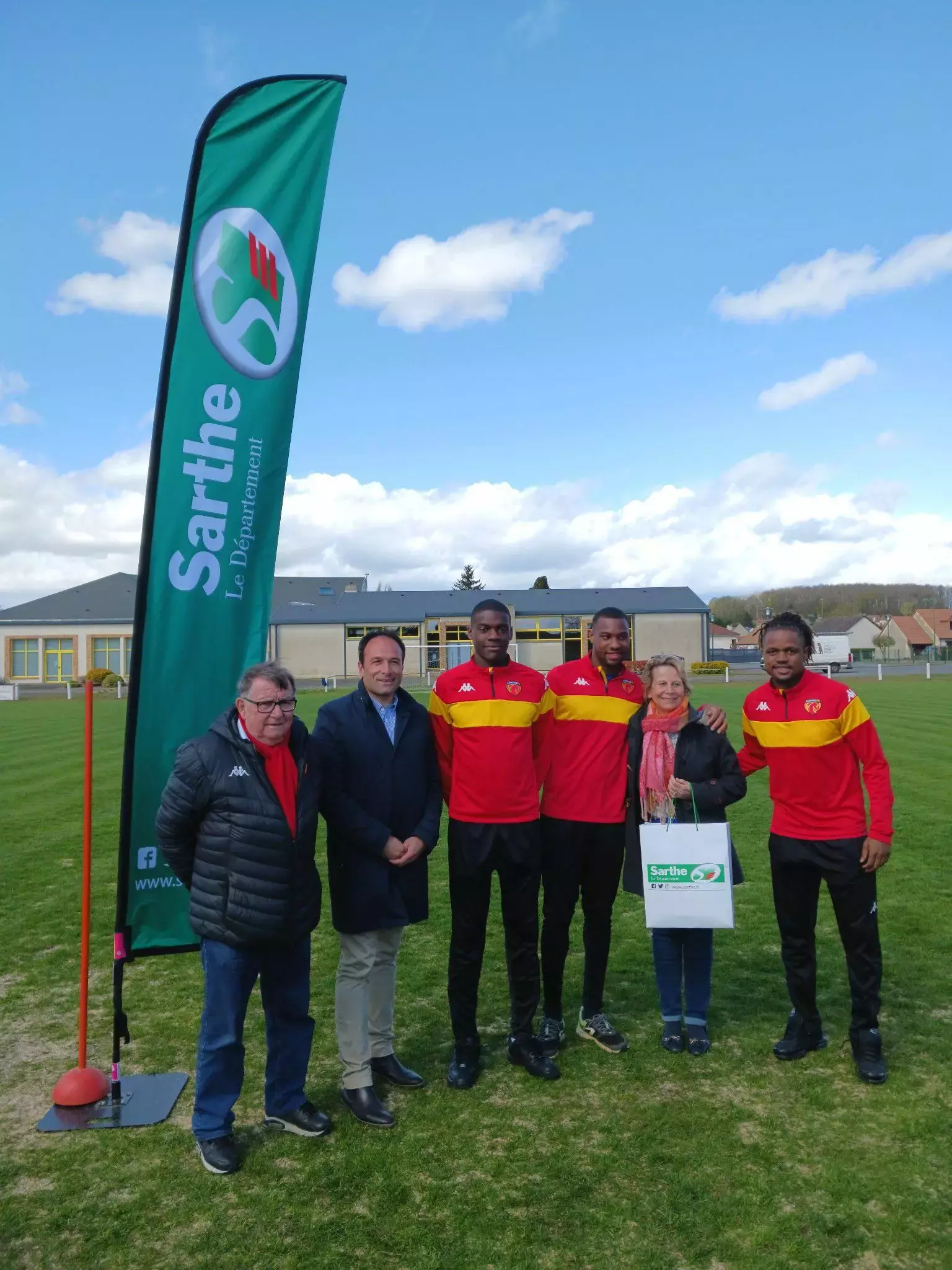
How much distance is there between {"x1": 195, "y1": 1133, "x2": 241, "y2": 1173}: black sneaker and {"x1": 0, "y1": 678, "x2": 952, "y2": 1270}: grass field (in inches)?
1.6

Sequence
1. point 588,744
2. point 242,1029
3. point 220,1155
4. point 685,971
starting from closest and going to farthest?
point 220,1155 → point 242,1029 → point 588,744 → point 685,971

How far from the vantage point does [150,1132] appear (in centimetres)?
361

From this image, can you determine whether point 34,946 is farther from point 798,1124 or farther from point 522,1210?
point 798,1124

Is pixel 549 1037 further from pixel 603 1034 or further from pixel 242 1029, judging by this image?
pixel 242 1029

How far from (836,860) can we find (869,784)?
0.36 meters

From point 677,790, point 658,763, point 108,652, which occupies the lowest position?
point 677,790

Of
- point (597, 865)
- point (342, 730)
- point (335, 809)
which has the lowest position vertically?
point (597, 865)

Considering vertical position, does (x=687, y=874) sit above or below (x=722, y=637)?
below

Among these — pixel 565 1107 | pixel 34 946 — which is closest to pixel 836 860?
pixel 565 1107

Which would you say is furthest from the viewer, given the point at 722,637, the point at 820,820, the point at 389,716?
the point at 722,637

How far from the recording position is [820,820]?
4043mm

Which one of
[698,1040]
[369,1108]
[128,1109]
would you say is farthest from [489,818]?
[128,1109]

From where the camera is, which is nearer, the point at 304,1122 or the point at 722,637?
the point at 304,1122

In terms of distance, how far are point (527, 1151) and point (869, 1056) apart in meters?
1.64
